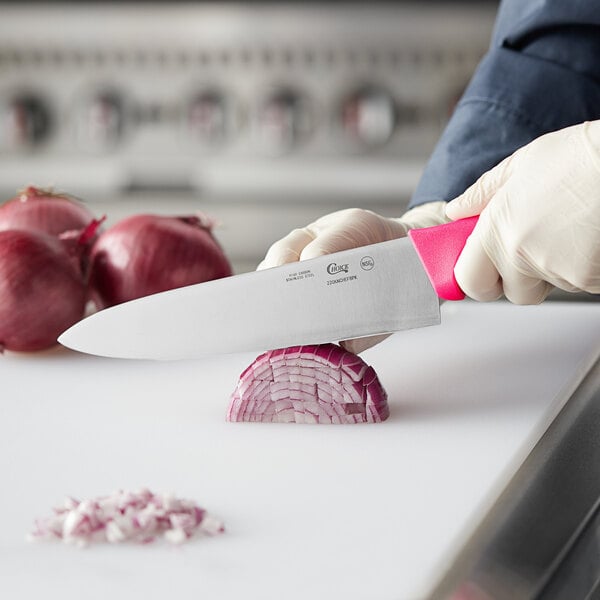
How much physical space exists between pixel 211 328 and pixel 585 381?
349 millimetres

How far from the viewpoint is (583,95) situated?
132 centimetres

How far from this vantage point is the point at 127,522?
61 centimetres

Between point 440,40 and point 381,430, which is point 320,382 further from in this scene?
point 440,40

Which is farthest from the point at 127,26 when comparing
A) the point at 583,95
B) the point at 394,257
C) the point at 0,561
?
the point at 0,561

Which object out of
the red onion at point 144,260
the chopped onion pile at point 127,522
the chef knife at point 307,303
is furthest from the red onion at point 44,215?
the chopped onion pile at point 127,522

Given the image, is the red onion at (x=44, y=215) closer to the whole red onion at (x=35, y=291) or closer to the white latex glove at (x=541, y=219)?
the whole red onion at (x=35, y=291)

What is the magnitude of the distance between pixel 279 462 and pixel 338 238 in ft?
0.84

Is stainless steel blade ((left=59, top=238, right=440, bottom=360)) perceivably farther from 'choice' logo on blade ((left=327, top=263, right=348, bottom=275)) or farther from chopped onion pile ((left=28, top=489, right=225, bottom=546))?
chopped onion pile ((left=28, top=489, right=225, bottom=546))

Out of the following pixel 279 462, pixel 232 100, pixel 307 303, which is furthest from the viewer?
pixel 232 100

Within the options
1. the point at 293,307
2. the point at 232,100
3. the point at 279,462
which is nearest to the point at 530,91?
the point at 293,307

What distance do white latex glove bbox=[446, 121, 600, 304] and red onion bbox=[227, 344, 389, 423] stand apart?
138 millimetres

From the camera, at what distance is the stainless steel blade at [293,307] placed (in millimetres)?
836

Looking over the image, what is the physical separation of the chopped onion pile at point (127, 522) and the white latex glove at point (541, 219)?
36 cm

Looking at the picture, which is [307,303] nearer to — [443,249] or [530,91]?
[443,249]
